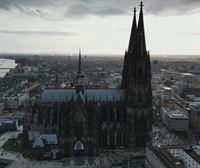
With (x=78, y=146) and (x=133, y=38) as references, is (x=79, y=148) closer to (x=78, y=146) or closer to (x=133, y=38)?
(x=78, y=146)

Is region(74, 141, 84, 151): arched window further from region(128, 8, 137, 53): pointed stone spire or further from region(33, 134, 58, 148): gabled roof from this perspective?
region(128, 8, 137, 53): pointed stone spire

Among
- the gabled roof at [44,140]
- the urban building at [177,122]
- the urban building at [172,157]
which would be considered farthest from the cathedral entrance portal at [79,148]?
the urban building at [177,122]

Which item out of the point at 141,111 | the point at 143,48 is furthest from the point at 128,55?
the point at 141,111

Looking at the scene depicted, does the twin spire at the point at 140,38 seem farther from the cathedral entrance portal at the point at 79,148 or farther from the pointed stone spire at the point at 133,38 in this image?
the cathedral entrance portal at the point at 79,148

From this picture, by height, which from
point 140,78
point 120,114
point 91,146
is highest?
point 140,78

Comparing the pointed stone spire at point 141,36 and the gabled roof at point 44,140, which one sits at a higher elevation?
the pointed stone spire at point 141,36

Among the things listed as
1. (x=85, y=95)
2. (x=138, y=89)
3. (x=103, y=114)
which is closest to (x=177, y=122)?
(x=138, y=89)

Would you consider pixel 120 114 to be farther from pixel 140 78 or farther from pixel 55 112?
pixel 55 112

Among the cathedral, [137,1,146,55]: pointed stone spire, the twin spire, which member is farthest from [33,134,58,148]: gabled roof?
[137,1,146,55]: pointed stone spire
